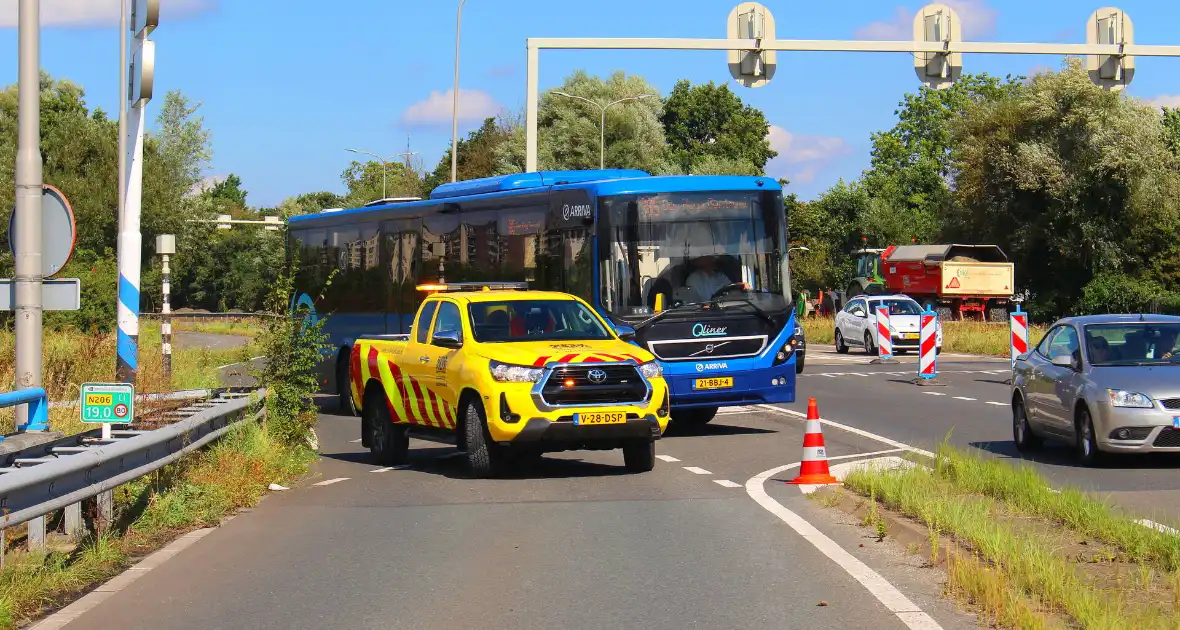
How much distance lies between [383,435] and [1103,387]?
7.14 metres

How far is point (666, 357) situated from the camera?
18469mm

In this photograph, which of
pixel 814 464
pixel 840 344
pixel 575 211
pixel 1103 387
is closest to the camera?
pixel 814 464

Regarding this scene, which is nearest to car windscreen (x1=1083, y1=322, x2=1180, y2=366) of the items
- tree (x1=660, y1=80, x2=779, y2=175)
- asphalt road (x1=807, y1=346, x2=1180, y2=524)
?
asphalt road (x1=807, y1=346, x2=1180, y2=524)

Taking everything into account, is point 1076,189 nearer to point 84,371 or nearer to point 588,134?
point 588,134

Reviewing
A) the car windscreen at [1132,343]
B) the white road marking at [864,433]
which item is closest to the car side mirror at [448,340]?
the white road marking at [864,433]

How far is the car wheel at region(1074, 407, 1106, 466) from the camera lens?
14.4 meters

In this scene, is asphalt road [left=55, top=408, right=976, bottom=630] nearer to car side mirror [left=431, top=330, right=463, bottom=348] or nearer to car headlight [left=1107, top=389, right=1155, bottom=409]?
car side mirror [left=431, top=330, right=463, bottom=348]

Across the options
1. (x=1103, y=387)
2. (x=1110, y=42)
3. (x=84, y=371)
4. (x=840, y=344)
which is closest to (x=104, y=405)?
(x=1103, y=387)

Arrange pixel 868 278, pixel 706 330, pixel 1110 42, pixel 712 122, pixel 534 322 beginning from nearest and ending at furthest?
pixel 534 322 → pixel 706 330 → pixel 1110 42 → pixel 868 278 → pixel 712 122

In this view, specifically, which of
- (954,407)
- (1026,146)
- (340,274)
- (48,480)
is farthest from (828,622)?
(1026,146)

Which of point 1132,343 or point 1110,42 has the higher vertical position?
point 1110,42

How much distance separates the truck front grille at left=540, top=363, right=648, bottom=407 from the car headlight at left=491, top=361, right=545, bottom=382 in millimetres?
112

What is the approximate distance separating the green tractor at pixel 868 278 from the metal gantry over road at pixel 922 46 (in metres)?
31.6

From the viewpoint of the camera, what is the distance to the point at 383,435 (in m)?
16.1
